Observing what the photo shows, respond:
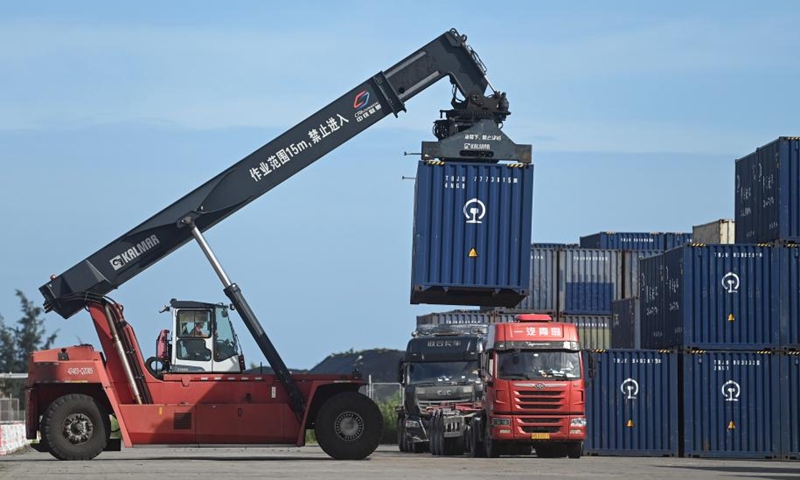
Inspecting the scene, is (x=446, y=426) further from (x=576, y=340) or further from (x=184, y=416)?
(x=184, y=416)

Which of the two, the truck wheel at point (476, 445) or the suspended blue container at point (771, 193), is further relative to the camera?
the suspended blue container at point (771, 193)

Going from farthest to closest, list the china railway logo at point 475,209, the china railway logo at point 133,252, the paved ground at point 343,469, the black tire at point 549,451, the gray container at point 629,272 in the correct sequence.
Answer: the gray container at point 629,272 → the china railway logo at point 475,209 → the black tire at point 549,451 → the china railway logo at point 133,252 → the paved ground at point 343,469

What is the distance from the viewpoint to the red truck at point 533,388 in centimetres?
3069

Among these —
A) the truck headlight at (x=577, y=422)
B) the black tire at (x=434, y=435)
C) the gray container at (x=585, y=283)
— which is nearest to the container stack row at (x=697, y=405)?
the black tire at (x=434, y=435)

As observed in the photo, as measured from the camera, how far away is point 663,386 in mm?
37062

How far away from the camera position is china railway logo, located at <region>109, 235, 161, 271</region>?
30.2 metres

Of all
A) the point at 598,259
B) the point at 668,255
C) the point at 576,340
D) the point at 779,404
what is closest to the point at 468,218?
the point at 576,340

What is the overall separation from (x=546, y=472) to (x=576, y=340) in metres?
7.19

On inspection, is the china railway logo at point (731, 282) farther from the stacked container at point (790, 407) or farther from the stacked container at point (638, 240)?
the stacked container at point (638, 240)

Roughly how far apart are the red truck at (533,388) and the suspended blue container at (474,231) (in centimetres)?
187

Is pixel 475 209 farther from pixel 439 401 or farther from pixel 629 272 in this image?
pixel 629 272

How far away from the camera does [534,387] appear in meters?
30.8

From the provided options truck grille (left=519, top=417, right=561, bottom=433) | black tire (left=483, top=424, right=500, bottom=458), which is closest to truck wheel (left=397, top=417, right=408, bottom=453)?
black tire (left=483, top=424, right=500, bottom=458)

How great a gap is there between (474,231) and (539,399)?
4762mm
